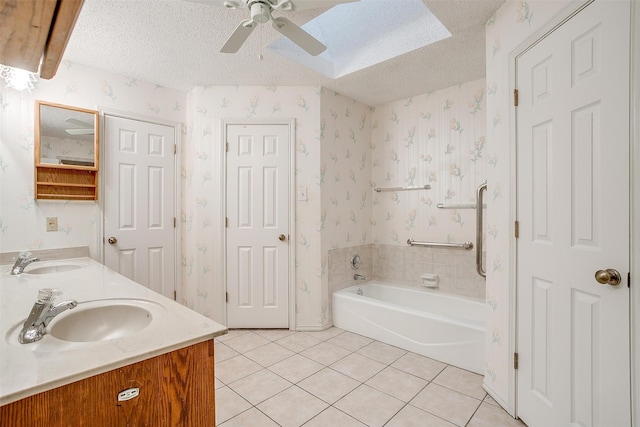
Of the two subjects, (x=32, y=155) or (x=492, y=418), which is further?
(x=32, y=155)

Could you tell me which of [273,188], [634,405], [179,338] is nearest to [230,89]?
[273,188]

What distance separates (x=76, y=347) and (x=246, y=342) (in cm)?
202

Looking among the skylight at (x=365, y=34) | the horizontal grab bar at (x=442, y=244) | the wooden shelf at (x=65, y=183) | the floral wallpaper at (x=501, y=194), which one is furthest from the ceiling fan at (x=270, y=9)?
the horizontal grab bar at (x=442, y=244)

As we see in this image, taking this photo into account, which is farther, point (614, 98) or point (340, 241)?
point (340, 241)

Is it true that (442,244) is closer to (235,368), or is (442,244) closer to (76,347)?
(235,368)

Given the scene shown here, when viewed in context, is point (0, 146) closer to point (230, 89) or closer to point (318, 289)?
point (230, 89)

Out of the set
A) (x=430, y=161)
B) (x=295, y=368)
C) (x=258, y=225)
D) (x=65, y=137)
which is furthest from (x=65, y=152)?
(x=430, y=161)

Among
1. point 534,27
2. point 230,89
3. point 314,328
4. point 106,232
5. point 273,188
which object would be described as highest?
point 230,89

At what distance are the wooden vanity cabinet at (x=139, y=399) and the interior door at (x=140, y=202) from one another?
7.40 ft

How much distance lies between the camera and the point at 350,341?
2.78 metres

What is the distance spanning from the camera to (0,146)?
7.18 feet

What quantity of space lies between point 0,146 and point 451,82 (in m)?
3.74

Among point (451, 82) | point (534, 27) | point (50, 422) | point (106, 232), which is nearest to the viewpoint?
point (50, 422)

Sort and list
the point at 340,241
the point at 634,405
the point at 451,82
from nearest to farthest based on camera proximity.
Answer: the point at 634,405 → the point at 451,82 → the point at 340,241
